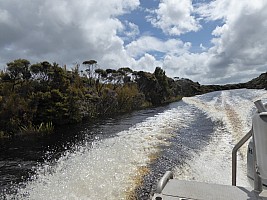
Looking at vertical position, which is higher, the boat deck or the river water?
the boat deck

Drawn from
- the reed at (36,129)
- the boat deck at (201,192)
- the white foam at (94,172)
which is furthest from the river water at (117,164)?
→ the reed at (36,129)

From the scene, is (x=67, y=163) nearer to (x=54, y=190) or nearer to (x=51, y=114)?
(x=54, y=190)

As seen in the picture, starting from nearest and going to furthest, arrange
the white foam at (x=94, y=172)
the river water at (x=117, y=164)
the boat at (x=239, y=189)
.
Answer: the boat at (x=239, y=189)
the white foam at (x=94, y=172)
the river water at (x=117, y=164)

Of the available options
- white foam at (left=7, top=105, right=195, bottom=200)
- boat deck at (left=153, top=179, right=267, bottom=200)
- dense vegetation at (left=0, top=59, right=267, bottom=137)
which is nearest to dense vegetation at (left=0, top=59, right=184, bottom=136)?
dense vegetation at (left=0, top=59, right=267, bottom=137)

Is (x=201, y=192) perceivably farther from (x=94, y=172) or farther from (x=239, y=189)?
(x=94, y=172)

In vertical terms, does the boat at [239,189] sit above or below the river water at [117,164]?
above

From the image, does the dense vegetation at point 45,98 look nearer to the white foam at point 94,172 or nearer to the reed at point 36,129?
the reed at point 36,129

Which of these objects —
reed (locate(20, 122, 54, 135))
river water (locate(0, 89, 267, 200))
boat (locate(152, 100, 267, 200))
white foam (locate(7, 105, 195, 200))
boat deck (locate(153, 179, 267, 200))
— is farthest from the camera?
reed (locate(20, 122, 54, 135))

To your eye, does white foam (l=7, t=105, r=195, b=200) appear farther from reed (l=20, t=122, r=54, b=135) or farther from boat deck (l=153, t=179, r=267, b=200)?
reed (l=20, t=122, r=54, b=135)

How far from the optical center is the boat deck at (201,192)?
2640mm

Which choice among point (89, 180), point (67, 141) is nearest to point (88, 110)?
point (67, 141)

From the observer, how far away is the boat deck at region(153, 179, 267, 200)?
2640mm

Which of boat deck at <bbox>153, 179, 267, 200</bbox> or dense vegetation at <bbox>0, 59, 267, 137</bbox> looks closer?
boat deck at <bbox>153, 179, 267, 200</bbox>

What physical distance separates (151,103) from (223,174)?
36979 millimetres
